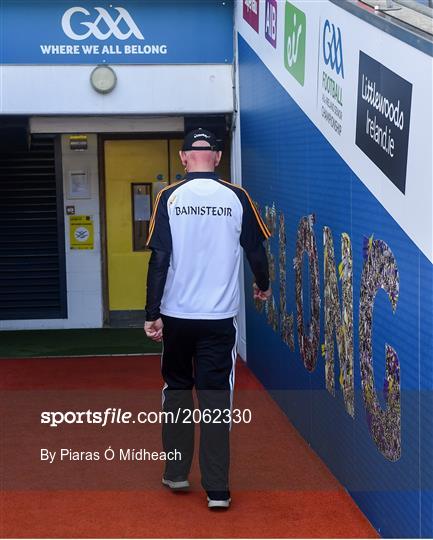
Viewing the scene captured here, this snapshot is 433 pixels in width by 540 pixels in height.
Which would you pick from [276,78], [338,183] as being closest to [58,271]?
[276,78]

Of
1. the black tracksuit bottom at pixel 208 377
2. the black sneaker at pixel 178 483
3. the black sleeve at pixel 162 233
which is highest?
the black sleeve at pixel 162 233

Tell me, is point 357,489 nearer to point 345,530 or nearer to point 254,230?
point 345,530

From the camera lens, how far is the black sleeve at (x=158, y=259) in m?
4.23

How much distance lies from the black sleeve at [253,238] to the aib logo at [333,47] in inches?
30.0

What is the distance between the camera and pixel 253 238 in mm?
4367

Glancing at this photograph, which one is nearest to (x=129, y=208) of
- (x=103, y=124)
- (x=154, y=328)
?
(x=103, y=124)

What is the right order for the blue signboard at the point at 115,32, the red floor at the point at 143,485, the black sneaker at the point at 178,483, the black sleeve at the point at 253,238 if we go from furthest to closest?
the blue signboard at the point at 115,32 < the black sneaker at the point at 178,483 < the black sleeve at the point at 253,238 < the red floor at the point at 143,485

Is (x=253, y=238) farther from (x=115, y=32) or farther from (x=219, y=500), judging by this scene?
(x=115, y=32)

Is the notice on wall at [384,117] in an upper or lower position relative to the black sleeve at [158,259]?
upper

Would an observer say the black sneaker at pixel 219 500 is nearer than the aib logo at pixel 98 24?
Yes

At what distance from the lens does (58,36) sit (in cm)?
763

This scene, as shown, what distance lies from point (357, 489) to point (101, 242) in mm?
6098

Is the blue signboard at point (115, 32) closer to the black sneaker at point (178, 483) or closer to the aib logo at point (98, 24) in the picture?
the aib logo at point (98, 24)

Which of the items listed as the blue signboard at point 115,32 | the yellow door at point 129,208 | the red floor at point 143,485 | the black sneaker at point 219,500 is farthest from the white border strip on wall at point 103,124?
the black sneaker at point 219,500
